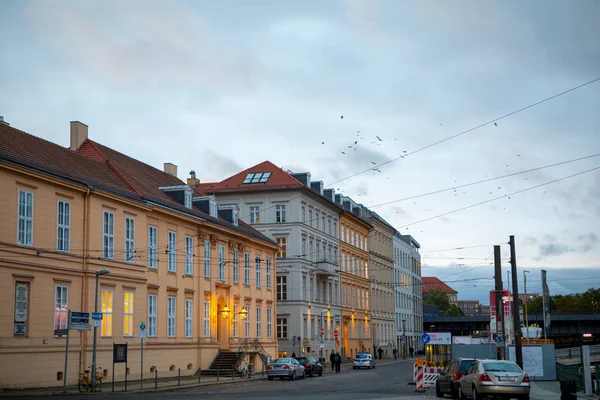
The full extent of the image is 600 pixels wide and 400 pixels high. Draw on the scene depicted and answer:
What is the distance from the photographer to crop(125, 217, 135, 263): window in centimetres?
4162

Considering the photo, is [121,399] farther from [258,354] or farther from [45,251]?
[258,354]

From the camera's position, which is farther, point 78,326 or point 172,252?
point 172,252

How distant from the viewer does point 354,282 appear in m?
A: 90.2

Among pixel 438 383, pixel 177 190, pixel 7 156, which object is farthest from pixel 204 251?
pixel 438 383

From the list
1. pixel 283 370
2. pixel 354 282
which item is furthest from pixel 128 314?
pixel 354 282

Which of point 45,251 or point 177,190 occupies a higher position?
point 177,190

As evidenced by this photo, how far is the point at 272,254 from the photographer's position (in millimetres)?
63875

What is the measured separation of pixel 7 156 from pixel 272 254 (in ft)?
110

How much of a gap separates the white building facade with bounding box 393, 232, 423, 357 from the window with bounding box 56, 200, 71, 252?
245 ft

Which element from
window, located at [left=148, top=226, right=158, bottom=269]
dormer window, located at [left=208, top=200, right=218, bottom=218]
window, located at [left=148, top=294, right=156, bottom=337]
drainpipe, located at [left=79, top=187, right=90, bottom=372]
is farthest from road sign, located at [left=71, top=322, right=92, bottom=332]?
dormer window, located at [left=208, top=200, right=218, bottom=218]

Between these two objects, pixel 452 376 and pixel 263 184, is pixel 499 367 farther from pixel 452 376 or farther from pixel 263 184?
pixel 263 184

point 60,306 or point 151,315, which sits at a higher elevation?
point 60,306

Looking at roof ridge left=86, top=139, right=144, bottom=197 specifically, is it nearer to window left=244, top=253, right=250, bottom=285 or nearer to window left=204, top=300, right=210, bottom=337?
window left=204, top=300, right=210, bottom=337

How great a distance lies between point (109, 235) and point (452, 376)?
19.1 metres
